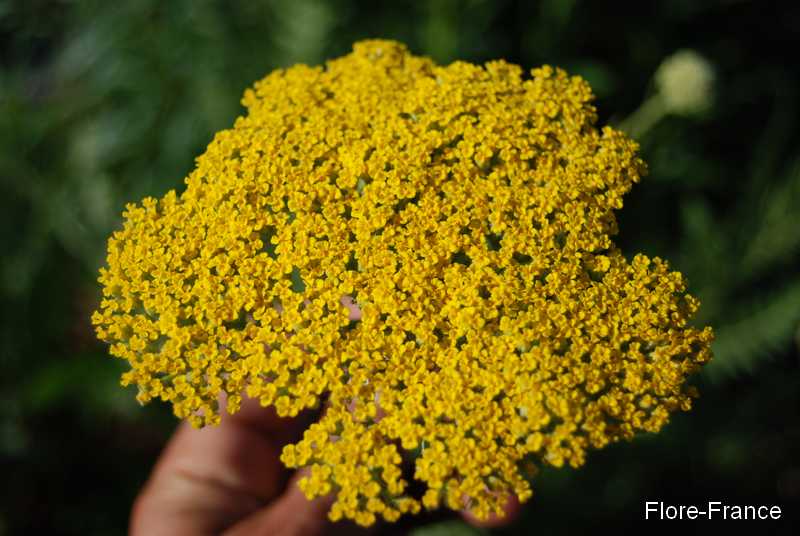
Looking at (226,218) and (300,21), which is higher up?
(300,21)

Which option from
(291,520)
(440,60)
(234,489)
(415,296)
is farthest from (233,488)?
(440,60)

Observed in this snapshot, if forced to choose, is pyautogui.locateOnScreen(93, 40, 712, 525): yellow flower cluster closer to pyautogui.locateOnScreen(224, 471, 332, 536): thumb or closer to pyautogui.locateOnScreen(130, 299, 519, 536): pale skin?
pyautogui.locateOnScreen(130, 299, 519, 536): pale skin

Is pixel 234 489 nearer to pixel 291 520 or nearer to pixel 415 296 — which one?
pixel 291 520

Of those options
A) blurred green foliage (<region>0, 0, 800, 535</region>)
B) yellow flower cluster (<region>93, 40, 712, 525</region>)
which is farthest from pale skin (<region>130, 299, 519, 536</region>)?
blurred green foliage (<region>0, 0, 800, 535</region>)

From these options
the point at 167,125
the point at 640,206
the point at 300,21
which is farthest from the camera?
the point at 167,125

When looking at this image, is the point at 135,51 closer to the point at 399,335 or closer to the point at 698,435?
the point at 399,335

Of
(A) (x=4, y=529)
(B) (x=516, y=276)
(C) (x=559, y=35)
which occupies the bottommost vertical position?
(A) (x=4, y=529)

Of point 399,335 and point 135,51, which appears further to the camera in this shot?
point 135,51

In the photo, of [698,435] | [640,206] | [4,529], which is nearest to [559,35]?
[640,206]
